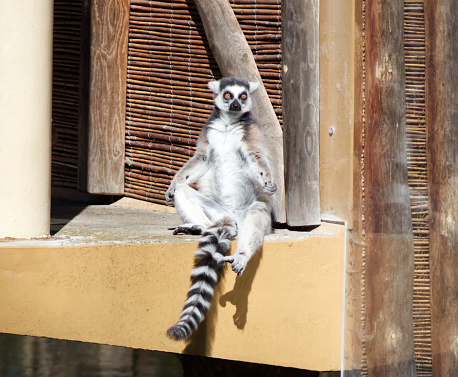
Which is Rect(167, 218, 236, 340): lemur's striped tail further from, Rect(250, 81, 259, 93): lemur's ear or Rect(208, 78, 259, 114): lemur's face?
Rect(250, 81, 259, 93): lemur's ear

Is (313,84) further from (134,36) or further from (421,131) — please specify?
(134,36)

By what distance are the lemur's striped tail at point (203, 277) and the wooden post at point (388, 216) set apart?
78 centimetres

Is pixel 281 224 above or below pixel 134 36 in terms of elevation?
below

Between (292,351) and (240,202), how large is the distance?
931 millimetres

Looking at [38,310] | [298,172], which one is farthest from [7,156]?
[298,172]

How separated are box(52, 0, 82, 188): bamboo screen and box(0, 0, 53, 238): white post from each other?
6.22ft

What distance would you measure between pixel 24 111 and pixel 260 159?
4.51 feet

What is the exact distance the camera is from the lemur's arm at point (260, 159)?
4.24 m

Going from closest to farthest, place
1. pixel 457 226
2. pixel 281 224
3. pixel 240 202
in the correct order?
pixel 457 226 → pixel 240 202 → pixel 281 224

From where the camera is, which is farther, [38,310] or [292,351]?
[292,351]

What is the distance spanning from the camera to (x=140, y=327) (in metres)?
3.94

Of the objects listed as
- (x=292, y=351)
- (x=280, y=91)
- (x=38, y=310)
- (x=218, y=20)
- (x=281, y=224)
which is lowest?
(x=292, y=351)

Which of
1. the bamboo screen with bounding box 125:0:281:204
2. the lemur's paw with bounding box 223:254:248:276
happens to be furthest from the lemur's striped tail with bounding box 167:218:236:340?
the bamboo screen with bounding box 125:0:281:204

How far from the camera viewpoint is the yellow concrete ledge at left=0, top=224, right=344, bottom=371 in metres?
3.77
